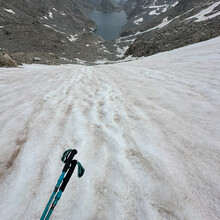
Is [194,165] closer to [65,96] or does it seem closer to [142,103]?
[142,103]

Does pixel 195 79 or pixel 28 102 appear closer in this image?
pixel 28 102

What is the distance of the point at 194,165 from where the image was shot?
6.07ft

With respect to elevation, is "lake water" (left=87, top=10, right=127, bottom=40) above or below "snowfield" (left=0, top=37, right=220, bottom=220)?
above

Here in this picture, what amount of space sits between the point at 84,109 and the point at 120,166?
6.62 feet

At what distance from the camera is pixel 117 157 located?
2027mm

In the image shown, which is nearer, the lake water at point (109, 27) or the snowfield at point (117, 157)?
the snowfield at point (117, 157)

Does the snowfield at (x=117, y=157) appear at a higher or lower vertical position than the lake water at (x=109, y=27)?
lower

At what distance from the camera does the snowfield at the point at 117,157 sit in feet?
4.79

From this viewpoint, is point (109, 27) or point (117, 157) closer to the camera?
point (117, 157)

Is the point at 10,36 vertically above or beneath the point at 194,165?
above

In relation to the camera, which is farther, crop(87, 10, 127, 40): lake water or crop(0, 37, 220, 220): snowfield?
crop(87, 10, 127, 40): lake water

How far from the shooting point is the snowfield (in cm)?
146

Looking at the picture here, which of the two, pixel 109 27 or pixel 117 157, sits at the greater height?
pixel 109 27

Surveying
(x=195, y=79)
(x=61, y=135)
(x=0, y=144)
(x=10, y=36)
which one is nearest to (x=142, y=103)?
(x=61, y=135)
